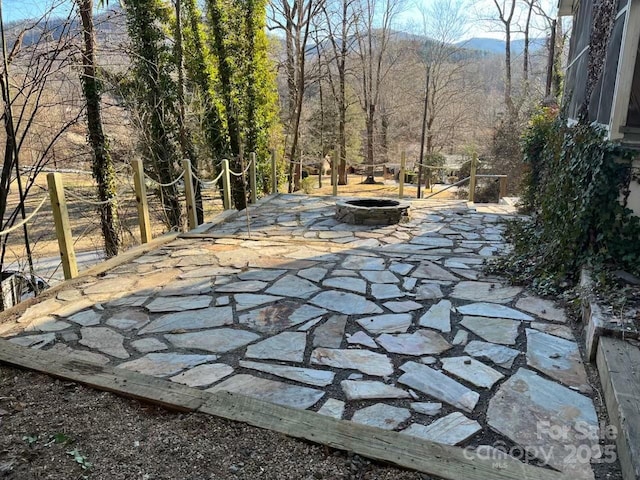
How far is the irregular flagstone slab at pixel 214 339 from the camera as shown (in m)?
2.73

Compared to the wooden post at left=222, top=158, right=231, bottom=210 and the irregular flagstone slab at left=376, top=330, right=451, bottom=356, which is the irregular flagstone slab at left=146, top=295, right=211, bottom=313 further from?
the wooden post at left=222, top=158, right=231, bottom=210

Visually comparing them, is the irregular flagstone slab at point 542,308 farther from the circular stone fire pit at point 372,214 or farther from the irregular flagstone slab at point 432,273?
the circular stone fire pit at point 372,214

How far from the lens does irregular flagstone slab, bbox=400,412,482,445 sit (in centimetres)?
186

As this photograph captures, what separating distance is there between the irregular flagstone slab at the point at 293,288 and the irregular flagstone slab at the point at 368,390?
4.44 ft

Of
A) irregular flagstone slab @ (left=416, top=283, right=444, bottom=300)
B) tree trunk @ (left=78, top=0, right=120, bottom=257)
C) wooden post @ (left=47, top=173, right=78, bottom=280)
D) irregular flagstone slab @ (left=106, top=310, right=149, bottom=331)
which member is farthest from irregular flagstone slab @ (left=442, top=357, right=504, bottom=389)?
tree trunk @ (left=78, top=0, right=120, bottom=257)

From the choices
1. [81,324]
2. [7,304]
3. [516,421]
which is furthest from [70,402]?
[7,304]

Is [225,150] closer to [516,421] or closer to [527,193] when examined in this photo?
[527,193]

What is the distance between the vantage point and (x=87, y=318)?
315 cm

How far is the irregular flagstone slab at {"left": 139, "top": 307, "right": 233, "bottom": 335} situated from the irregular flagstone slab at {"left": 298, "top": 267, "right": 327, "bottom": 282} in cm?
96

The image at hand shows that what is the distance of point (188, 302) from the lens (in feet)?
11.4

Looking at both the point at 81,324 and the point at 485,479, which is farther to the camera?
the point at 81,324

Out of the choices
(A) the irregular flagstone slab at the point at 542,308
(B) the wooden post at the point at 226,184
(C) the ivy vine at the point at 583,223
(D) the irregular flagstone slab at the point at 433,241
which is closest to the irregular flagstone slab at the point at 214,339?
(A) the irregular flagstone slab at the point at 542,308

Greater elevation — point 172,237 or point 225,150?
point 225,150

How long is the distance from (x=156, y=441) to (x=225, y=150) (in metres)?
9.64
